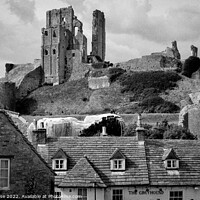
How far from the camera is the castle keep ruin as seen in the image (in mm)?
106062

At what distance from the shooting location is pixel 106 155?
22.7m

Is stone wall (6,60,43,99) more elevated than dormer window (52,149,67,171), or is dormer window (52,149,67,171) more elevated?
stone wall (6,60,43,99)

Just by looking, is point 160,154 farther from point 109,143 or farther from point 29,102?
point 29,102

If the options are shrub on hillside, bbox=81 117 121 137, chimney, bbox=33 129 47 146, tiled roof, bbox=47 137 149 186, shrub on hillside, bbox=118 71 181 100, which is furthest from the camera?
shrub on hillside, bbox=118 71 181 100

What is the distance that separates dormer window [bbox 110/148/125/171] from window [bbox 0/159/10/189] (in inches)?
334

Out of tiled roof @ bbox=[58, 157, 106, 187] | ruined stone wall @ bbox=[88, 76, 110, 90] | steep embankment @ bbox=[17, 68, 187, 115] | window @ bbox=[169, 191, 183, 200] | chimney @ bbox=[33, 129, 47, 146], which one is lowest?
window @ bbox=[169, 191, 183, 200]

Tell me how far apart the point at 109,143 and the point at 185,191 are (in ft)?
12.5

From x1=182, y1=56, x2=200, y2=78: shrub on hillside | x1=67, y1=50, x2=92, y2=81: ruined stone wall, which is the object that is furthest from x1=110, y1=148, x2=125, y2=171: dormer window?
x1=67, y1=50, x2=92, y2=81: ruined stone wall

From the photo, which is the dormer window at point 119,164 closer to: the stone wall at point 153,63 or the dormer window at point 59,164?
the dormer window at point 59,164

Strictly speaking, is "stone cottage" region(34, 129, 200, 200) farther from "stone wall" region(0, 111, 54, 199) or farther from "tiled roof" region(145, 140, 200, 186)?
"stone wall" region(0, 111, 54, 199)

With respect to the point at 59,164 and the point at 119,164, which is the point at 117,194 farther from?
the point at 59,164

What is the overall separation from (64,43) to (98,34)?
27.7 ft

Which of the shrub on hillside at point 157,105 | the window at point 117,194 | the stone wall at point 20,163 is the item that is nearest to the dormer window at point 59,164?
the window at point 117,194

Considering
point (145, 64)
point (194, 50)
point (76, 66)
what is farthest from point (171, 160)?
point (76, 66)
